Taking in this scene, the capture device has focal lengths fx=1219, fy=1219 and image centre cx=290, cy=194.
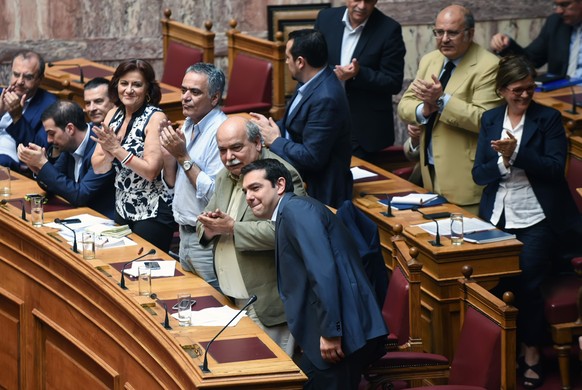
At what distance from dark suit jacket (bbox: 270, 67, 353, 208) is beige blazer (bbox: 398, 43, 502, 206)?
484 mm

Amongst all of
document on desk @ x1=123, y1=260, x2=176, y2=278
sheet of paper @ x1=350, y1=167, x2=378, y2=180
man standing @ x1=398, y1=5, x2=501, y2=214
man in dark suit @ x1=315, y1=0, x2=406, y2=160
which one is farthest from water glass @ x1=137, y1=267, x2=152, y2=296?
man in dark suit @ x1=315, y1=0, x2=406, y2=160

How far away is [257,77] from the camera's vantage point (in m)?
7.36

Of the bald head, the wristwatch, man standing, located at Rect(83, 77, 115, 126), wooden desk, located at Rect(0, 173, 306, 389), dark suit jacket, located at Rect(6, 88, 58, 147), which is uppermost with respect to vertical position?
the bald head

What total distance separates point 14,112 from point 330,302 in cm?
302

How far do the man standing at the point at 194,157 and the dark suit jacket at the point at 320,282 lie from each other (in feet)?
2.71

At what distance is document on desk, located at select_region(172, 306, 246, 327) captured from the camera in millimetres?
4102

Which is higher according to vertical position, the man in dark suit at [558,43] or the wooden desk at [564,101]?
the man in dark suit at [558,43]

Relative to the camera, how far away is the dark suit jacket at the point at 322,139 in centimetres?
526

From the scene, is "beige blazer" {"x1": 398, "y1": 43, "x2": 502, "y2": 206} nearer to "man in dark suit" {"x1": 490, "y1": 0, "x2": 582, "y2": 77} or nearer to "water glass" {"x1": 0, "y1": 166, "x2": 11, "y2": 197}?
"man in dark suit" {"x1": 490, "y1": 0, "x2": 582, "y2": 77}

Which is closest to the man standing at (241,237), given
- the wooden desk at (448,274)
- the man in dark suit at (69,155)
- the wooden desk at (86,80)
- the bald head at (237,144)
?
the bald head at (237,144)

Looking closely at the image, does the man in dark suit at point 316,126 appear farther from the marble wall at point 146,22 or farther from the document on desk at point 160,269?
the marble wall at point 146,22

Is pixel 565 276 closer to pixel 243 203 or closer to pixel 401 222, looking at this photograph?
pixel 401 222

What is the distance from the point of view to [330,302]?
3850 mm

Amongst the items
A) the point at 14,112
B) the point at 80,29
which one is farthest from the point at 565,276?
the point at 80,29
